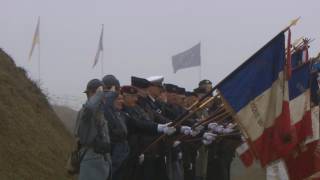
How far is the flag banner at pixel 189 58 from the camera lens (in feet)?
53.1

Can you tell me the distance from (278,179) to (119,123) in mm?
1838

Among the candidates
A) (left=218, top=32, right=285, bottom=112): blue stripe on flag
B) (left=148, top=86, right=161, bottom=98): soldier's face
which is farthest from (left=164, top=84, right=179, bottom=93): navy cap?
(left=218, top=32, right=285, bottom=112): blue stripe on flag

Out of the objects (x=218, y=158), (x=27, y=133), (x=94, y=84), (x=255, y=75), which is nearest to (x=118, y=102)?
(x=94, y=84)

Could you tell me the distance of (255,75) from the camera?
23.8ft

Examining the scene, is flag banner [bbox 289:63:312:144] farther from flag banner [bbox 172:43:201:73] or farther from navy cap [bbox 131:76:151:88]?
flag banner [bbox 172:43:201:73]

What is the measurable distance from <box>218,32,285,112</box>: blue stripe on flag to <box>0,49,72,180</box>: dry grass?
4.17 metres

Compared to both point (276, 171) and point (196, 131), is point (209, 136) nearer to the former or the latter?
point (196, 131)

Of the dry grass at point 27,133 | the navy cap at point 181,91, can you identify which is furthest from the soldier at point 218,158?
the dry grass at point 27,133

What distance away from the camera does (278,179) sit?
7.32m

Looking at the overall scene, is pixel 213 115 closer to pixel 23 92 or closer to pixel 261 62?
pixel 261 62

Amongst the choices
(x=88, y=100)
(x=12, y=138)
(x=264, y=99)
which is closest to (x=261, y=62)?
(x=264, y=99)

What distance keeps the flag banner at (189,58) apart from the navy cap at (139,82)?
7.49m

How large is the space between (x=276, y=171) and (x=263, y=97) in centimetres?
81

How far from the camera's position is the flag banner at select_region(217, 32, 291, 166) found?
281 inches
